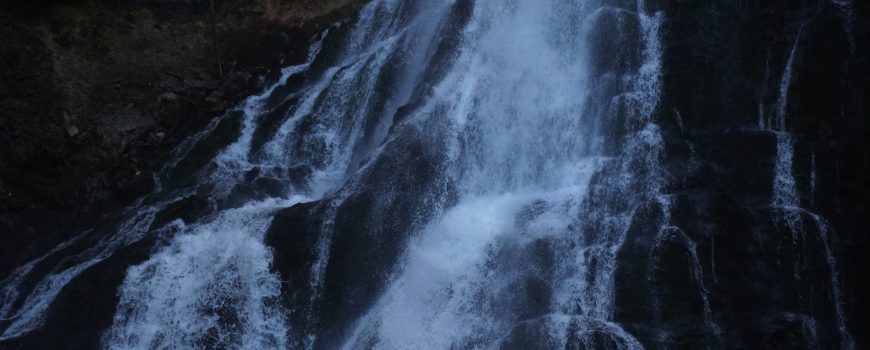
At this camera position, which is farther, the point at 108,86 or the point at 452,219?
the point at 108,86

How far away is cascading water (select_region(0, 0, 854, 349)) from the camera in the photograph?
40.5 ft

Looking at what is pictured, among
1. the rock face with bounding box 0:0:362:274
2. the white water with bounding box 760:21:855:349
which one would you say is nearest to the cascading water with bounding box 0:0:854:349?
the white water with bounding box 760:21:855:349

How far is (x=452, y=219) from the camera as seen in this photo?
1408cm

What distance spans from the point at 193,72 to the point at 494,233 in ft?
37.2

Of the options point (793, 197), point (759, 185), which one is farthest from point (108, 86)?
point (793, 197)

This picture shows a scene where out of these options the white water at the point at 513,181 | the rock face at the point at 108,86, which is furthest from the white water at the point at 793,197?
the rock face at the point at 108,86

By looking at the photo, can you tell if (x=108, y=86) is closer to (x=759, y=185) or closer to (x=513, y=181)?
(x=513, y=181)

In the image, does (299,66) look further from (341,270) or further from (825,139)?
(825,139)

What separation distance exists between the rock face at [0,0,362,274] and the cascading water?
128 cm

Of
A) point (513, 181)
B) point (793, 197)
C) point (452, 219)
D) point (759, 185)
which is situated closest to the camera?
point (793, 197)

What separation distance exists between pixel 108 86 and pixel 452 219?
1134cm

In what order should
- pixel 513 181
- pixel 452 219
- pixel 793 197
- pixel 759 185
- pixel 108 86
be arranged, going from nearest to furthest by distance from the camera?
pixel 793 197 < pixel 759 185 < pixel 452 219 < pixel 513 181 < pixel 108 86

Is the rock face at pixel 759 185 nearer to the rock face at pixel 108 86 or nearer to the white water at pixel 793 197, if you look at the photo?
the white water at pixel 793 197

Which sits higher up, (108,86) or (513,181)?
(108,86)
